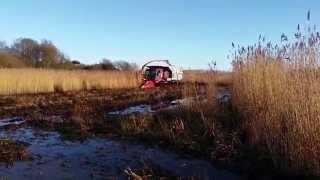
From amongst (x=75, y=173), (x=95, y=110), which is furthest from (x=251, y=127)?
(x=95, y=110)

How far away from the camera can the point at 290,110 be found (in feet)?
25.9

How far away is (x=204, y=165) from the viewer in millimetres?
8617

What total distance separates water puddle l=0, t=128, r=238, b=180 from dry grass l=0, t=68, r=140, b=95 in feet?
41.7

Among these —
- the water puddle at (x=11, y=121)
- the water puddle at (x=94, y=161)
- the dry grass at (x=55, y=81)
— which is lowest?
the water puddle at (x=94, y=161)

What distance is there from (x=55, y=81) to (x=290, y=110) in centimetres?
2012

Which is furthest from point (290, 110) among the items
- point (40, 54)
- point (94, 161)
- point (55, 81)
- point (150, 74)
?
point (40, 54)

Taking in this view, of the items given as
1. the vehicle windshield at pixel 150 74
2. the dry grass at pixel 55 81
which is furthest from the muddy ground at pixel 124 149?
the vehicle windshield at pixel 150 74

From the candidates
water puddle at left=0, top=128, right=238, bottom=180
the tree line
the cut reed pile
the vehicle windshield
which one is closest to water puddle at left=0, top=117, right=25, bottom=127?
water puddle at left=0, top=128, right=238, bottom=180

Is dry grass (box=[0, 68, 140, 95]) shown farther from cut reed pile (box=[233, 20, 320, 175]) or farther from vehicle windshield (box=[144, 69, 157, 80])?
cut reed pile (box=[233, 20, 320, 175])

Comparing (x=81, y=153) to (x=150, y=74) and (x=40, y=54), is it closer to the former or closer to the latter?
(x=150, y=74)

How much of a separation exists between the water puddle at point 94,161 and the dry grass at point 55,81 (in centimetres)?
1272

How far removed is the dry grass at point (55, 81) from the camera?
23.6m

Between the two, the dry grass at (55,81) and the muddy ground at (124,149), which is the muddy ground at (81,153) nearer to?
the muddy ground at (124,149)

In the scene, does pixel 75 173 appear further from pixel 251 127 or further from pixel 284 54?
pixel 284 54
